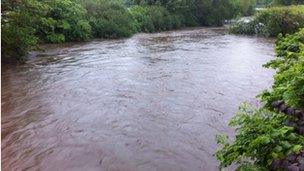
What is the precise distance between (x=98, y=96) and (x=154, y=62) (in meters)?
5.20

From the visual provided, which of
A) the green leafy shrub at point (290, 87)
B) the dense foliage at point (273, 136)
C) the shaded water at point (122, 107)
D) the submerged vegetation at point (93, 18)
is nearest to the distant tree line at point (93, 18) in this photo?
the submerged vegetation at point (93, 18)

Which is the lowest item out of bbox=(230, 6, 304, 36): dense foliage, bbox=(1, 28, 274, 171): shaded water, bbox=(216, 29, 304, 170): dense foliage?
bbox=(230, 6, 304, 36): dense foliage

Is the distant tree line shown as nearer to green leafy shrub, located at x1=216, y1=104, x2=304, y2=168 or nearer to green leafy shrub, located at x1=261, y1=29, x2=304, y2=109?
green leafy shrub, located at x1=261, y1=29, x2=304, y2=109

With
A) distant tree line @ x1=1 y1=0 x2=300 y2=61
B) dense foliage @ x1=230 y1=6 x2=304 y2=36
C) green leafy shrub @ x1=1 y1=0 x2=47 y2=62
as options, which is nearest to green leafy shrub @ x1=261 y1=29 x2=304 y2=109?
green leafy shrub @ x1=1 y1=0 x2=47 y2=62

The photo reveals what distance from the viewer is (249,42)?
70.7ft

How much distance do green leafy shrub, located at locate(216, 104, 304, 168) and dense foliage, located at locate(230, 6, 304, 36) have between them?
20.8 m

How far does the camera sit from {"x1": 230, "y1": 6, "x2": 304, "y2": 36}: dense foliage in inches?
939

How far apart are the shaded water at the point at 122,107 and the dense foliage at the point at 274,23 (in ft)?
26.7

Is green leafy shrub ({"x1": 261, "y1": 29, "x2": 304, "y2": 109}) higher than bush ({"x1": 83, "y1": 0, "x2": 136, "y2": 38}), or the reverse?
green leafy shrub ({"x1": 261, "y1": 29, "x2": 304, "y2": 109})

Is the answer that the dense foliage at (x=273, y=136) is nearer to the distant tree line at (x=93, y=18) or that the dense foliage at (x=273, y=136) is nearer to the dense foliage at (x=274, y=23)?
the distant tree line at (x=93, y=18)

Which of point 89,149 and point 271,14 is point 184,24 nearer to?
point 271,14

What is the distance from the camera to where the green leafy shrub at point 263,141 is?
3.76 m

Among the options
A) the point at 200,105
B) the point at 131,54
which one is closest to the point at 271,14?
the point at 131,54

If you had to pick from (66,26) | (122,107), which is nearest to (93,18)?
(66,26)
